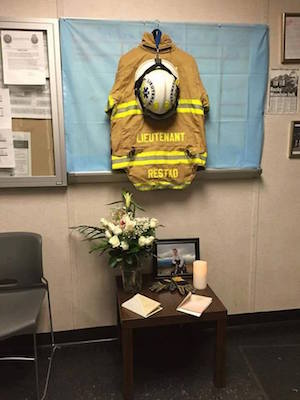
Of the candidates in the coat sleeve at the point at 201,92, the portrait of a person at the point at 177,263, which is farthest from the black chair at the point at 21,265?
the coat sleeve at the point at 201,92

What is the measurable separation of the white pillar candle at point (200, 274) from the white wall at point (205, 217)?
1.10 feet

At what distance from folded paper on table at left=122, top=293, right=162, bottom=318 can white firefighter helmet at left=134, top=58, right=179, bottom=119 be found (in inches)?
41.0

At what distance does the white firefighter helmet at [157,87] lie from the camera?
1784 mm

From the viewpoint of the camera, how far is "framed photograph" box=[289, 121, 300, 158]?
7.10ft

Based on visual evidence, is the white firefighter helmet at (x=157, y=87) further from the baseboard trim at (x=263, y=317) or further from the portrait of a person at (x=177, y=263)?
the baseboard trim at (x=263, y=317)

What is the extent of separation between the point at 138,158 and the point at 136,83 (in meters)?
0.43

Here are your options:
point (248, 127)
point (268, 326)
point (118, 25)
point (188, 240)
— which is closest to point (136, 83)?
point (118, 25)

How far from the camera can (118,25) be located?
188 centimetres

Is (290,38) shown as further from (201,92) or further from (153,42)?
(153,42)

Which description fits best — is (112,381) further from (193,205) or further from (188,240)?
(193,205)

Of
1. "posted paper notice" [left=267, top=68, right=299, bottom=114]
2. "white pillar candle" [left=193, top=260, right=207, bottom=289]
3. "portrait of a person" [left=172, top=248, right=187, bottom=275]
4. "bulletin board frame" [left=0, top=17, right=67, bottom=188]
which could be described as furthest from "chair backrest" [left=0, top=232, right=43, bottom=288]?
"posted paper notice" [left=267, top=68, right=299, bottom=114]

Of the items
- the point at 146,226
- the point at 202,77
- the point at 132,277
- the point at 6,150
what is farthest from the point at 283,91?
the point at 6,150

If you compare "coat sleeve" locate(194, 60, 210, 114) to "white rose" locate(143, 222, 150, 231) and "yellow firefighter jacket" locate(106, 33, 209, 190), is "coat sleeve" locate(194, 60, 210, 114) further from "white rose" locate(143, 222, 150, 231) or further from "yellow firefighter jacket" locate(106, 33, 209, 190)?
"white rose" locate(143, 222, 150, 231)

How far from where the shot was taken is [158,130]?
1.95 m
